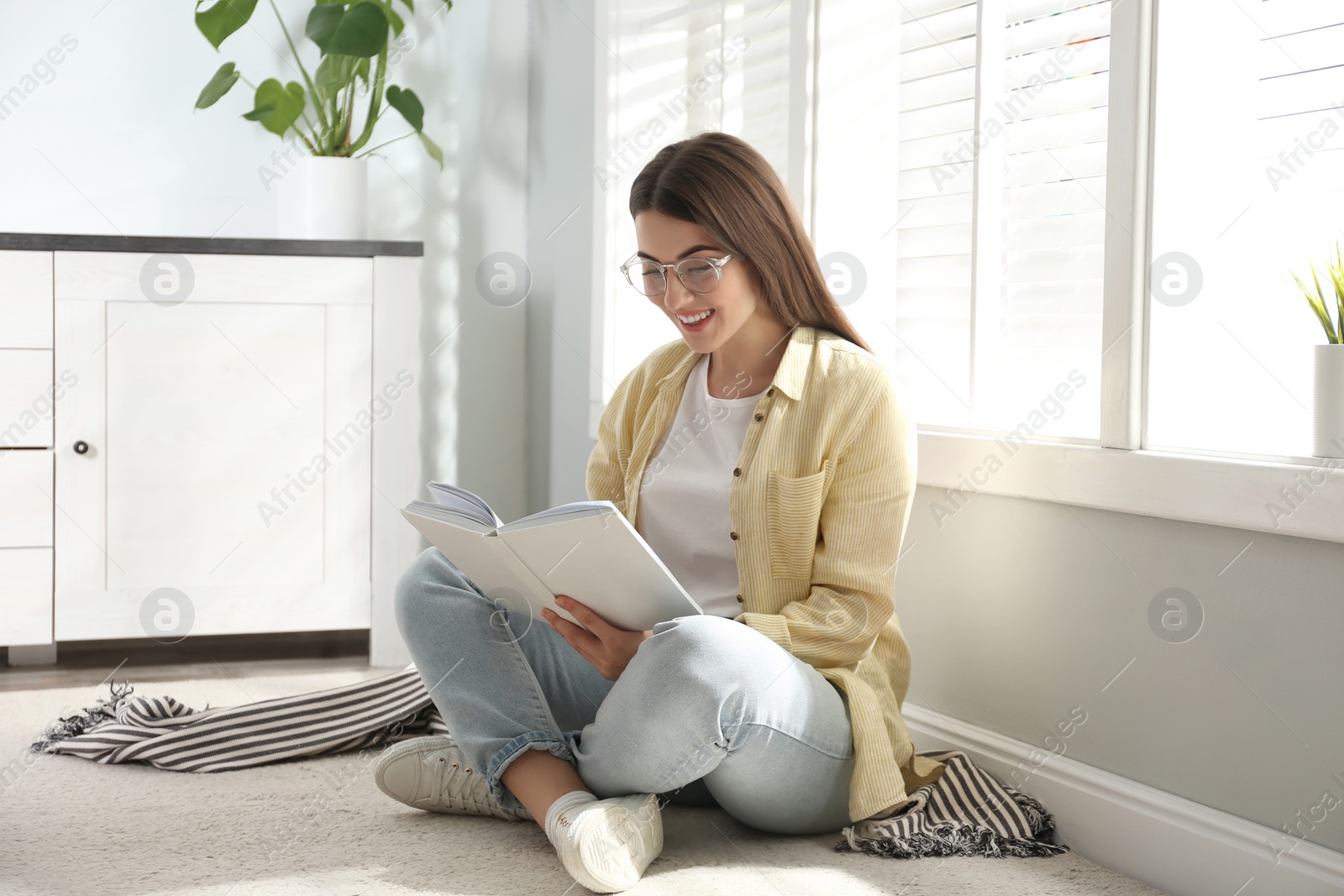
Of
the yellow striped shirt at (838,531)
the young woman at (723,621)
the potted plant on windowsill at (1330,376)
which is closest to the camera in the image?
the potted plant on windowsill at (1330,376)

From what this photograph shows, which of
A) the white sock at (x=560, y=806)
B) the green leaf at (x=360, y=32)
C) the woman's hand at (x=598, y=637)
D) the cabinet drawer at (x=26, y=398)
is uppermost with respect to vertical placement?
the green leaf at (x=360, y=32)

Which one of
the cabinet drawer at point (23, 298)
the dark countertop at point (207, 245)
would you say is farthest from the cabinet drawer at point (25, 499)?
the dark countertop at point (207, 245)

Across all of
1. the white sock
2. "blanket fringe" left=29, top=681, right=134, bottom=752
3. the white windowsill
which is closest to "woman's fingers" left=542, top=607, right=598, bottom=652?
the white sock

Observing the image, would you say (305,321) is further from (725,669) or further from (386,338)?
(725,669)

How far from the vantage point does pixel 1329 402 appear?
120cm

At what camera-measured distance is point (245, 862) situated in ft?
4.55

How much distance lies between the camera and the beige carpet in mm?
1324

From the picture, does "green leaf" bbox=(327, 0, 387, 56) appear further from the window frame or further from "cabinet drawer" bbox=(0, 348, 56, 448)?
the window frame

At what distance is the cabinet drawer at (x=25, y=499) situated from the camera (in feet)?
7.54

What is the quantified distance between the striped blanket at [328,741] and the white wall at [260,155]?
3.88 feet

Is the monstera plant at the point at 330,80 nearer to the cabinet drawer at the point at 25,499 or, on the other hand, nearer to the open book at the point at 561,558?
the cabinet drawer at the point at 25,499

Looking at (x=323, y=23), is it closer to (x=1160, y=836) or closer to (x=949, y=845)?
(x=949, y=845)

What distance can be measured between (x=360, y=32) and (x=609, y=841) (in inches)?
75.0

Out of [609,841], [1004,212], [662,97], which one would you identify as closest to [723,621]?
[609,841]
